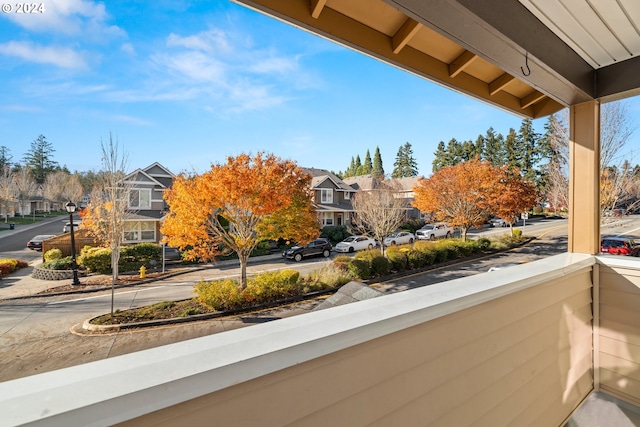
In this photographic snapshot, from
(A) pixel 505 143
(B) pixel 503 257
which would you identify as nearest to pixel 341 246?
(B) pixel 503 257

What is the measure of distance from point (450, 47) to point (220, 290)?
639 cm

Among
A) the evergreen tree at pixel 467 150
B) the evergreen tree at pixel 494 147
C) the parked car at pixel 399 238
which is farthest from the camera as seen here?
the evergreen tree at pixel 467 150

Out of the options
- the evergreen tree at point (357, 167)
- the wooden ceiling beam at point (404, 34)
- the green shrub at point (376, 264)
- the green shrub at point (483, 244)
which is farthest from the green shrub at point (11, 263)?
the evergreen tree at point (357, 167)

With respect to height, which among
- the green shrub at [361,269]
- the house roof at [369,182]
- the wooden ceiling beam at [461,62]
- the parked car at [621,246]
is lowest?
the green shrub at [361,269]

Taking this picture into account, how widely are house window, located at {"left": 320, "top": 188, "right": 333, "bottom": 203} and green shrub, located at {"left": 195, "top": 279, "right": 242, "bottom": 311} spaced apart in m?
11.3

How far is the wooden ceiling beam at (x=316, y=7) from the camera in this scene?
119 centimetres

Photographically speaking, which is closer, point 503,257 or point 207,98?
point 207,98

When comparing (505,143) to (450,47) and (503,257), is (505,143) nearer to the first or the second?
(503,257)

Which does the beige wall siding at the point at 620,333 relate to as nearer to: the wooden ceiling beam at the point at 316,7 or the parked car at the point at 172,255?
the wooden ceiling beam at the point at 316,7

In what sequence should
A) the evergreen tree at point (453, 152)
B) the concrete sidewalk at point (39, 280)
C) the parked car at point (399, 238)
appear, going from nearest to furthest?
1. the concrete sidewalk at point (39, 280)
2. the parked car at point (399, 238)
3. the evergreen tree at point (453, 152)

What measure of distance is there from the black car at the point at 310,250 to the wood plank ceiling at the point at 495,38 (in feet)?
33.5

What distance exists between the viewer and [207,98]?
24.6 feet

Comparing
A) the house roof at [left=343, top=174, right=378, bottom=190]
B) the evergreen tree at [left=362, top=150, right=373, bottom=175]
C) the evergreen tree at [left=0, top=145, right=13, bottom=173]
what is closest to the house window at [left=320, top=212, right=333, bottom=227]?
the house roof at [left=343, top=174, right=378, bottom=190]

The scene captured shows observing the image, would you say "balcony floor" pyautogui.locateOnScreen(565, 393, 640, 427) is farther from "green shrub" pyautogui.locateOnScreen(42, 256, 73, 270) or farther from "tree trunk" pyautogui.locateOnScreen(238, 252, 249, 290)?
"green shrub" pyautogui.locateOnScreen(42, 256, 73, 270)
